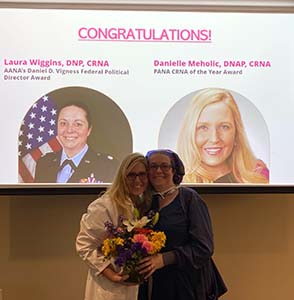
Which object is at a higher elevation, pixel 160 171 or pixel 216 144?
pixel 216 144

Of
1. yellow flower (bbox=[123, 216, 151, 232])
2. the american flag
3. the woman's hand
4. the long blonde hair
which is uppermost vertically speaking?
the american flag

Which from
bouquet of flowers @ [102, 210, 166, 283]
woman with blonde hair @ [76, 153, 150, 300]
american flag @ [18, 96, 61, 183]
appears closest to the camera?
bouquet of flowers @ [102, 210, 166, 283]

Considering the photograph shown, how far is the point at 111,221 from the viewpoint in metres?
2.04

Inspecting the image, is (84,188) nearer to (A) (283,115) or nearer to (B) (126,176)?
(B) (126,176)

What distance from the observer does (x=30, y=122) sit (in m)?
2.73

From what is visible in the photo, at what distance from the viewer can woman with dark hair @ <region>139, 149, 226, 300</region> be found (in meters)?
2.04

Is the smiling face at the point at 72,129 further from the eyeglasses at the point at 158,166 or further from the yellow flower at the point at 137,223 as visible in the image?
the yellow flower at the point at 137,223

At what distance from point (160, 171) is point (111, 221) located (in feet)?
1.01

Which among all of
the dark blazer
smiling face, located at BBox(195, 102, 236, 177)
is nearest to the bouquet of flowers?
the dark blazer

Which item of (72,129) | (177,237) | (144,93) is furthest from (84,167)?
(177,237)

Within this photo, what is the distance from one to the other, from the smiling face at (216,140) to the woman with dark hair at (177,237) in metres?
0.67

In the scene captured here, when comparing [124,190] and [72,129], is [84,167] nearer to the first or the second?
[72,129]

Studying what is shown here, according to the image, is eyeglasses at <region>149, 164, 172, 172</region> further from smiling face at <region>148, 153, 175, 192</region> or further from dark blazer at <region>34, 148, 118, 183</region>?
dark blazer at <region>34, 148, 118, 183</region>

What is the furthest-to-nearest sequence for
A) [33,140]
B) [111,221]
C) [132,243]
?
[33,140]
[111,221]
[132,243]
